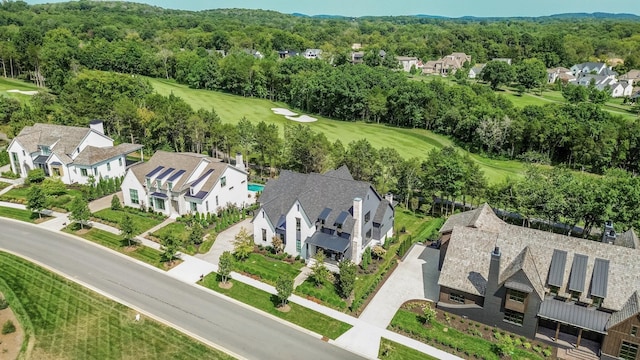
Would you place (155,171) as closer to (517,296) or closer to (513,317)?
(517,296)

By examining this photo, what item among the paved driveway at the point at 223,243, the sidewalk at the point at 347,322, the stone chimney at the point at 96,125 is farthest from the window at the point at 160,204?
the stone chimney at the point at 96,125

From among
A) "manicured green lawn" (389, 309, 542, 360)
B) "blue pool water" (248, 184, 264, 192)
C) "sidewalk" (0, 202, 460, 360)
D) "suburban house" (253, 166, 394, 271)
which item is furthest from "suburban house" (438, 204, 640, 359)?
"blue pool water" (248, 184, 264, 192)

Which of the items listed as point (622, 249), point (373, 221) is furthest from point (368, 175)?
point (622, 249)

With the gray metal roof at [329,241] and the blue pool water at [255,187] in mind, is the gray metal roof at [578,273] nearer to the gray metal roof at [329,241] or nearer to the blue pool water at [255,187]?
the gray metal roof at [329,241]

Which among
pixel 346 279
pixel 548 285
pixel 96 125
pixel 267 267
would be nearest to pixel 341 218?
pixel 346 279

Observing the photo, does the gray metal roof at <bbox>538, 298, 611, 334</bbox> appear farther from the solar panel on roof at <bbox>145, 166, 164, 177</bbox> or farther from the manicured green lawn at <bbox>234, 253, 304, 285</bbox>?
the solar panel on roof at <bbox>145, 166, 164, 177</bbox>

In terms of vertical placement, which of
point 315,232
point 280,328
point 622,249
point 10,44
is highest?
point 10,44

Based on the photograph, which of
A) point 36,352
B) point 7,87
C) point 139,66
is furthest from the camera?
point 139,66

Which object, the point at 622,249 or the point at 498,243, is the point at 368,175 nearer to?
the point at 498,243
